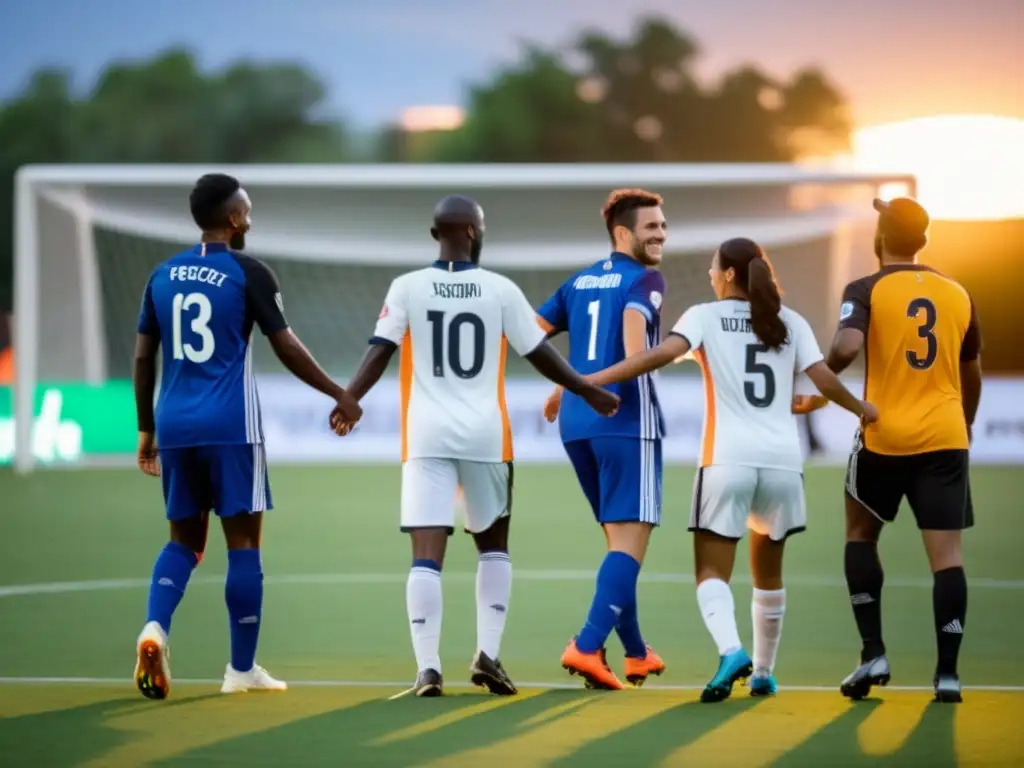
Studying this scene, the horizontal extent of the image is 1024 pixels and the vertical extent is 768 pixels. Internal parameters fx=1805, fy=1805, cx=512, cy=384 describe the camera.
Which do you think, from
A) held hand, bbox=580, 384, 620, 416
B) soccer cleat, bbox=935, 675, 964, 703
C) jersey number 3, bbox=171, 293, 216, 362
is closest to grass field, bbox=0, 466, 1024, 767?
soccer cleat, bbox=935, 675, 964, 703

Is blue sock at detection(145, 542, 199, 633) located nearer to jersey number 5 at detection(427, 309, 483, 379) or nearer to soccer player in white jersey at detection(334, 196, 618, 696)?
soccer player in white jersey at detection(334, 196, 618, 696)

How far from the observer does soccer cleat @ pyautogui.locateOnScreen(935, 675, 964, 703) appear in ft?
23.5

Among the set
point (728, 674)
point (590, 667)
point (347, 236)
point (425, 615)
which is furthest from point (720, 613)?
point (347, 236)

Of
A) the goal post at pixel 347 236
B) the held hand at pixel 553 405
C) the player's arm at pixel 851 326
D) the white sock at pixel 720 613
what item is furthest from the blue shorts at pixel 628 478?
the goal post at pixel 347 236

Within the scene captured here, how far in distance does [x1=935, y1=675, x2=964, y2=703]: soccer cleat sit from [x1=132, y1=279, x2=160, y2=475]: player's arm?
10.9ft

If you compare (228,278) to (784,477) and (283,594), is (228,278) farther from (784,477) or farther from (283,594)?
(283,594)

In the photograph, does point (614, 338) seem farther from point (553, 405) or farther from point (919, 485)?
point (919, 485)

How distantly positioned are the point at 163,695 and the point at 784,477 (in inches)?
103

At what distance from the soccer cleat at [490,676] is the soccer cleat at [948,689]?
1700 millimetres

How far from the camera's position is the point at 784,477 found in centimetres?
723

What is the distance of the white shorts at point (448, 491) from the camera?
24.3 feet

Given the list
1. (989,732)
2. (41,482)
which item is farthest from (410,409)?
(41,482)

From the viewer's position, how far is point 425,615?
7.33 m

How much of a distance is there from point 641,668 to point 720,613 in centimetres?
79
